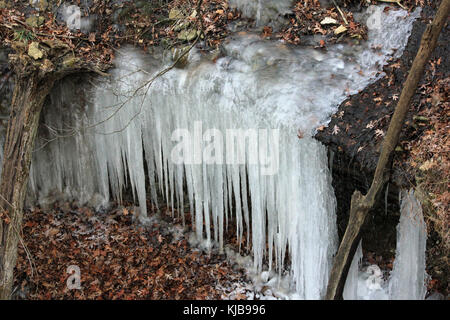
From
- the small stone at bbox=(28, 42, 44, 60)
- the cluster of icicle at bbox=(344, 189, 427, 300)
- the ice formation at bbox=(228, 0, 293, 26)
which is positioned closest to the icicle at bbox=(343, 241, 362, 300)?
the cluster of icicle at bbox=(344, 189, 427, 300)

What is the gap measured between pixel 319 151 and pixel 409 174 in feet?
3.21

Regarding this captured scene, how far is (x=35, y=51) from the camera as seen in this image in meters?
6.41

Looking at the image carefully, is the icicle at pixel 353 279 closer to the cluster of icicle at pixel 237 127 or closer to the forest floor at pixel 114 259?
the cluster of icicle at pixel 237 127

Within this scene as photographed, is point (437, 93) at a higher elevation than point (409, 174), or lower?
higher

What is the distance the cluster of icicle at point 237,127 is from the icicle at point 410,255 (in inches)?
30.1

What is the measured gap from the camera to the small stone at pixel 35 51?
20.8 ft

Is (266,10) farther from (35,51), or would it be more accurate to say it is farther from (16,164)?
(16,164)

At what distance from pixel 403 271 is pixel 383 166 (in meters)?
1.50

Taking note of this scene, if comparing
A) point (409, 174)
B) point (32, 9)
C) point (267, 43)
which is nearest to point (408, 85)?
point (409, 174)

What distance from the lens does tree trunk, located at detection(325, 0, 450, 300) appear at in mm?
3682

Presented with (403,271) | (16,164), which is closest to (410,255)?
(403,271)

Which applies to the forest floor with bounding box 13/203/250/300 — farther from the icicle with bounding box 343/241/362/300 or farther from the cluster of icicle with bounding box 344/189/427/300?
the cluster of icicle with bounding box 344/189/427/300
